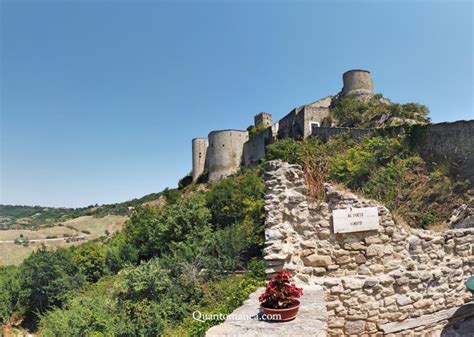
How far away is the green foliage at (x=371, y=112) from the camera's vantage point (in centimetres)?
2548

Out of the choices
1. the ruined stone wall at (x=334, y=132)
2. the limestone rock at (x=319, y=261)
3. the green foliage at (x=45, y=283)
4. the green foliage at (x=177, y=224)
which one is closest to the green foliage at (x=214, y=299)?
the limestone rock at (x=319, y=261)

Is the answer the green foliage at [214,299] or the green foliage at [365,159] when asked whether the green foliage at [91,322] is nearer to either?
the green foliage at [214,299]

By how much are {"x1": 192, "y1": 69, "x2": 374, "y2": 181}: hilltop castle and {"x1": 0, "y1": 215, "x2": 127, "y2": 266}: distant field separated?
1972 centimetres

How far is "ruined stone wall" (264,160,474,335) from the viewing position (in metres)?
4.66

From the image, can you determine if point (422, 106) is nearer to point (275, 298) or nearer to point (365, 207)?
point (365, 207)

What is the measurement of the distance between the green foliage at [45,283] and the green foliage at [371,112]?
24253mm

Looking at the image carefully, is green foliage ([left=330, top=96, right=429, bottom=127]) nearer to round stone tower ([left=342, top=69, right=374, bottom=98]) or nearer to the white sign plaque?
round stone tower ([left=342, top=69, right=374, bottom=98])

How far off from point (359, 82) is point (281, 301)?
33216 millimetres

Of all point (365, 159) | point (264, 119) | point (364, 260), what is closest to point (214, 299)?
point (364, 260)

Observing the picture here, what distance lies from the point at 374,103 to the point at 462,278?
85.3 ft

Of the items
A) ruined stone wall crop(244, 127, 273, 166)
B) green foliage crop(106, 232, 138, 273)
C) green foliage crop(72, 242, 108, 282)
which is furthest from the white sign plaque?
ruined stone wall crop(244, 127, 273, 166)

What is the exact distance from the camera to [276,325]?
3391mm

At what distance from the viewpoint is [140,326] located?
9.83 m

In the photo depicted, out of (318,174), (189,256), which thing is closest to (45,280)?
(189,256)
